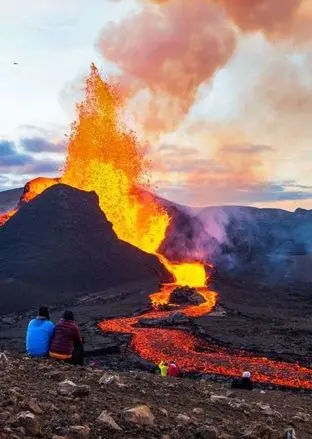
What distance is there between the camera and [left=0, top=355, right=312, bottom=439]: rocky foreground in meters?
6.18

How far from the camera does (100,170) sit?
203 ft

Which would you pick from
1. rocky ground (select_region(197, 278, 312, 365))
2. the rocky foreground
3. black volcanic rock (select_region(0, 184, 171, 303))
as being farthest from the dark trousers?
black volcanic rock (select_region(0, 184, 171, 303))

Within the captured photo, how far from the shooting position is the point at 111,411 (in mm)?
7121

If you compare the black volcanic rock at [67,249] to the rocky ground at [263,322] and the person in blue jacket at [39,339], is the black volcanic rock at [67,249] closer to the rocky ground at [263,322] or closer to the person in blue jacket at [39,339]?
the rocky ground at [263,322]

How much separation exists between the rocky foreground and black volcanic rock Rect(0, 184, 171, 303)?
123 ft

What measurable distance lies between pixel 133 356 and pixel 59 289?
21.5 meters

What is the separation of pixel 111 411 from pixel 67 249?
144 ft

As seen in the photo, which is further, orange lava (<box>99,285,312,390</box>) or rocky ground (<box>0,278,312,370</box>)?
rocky ground (<box>0,278,312,370</box>)

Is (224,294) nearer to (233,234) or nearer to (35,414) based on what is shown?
(233,234)

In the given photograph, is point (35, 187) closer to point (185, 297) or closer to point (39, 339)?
point (185, 297)

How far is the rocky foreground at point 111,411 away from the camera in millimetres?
6184

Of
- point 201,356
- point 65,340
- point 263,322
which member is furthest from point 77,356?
point 263,322

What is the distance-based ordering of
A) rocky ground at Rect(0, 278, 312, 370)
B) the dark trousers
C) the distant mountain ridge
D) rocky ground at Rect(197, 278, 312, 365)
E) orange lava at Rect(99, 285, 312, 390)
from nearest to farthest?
the dark trousers, orange lava at Rect(99, 285, 312, 390), rocky ground at Rect(0, 278, 312, 370), rocky ground at Rect(197, 278, 312, 365), the distant mountain ridge

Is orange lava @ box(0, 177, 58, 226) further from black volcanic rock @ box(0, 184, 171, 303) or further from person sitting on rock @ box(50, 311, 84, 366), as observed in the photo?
person sitting on rock @ box(50, 311, 84, 366)
